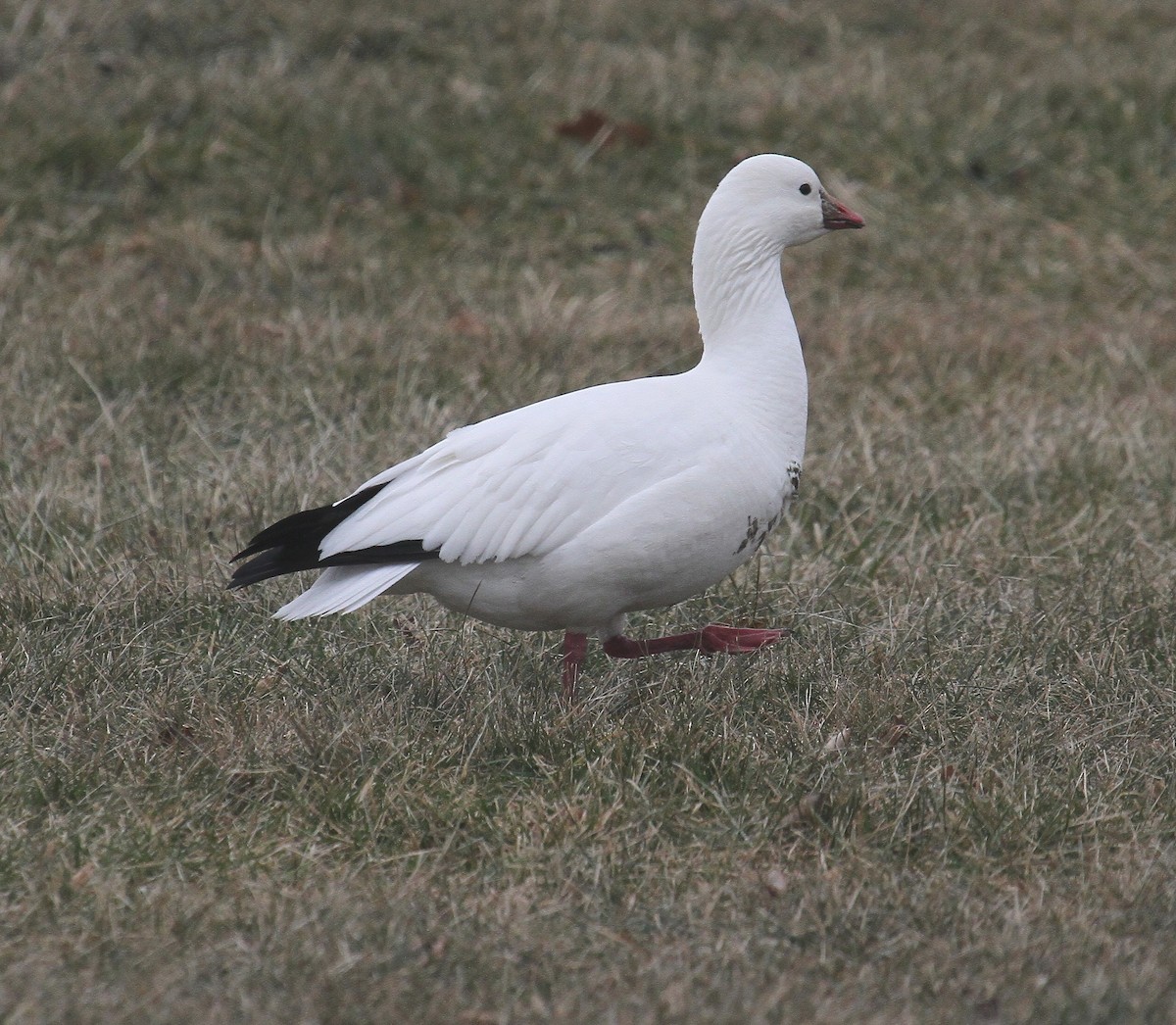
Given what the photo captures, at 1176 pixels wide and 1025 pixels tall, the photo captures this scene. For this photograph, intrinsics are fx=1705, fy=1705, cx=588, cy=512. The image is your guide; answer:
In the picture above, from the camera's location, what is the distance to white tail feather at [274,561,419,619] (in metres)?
3.43

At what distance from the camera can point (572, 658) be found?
3.79 m

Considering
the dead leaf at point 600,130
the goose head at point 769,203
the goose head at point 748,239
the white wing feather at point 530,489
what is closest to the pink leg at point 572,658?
the white wing feather at point 530,489

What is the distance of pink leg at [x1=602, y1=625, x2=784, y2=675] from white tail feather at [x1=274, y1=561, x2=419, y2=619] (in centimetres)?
57

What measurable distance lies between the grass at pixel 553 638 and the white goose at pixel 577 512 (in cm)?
24

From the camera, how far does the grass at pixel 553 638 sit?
2.81m

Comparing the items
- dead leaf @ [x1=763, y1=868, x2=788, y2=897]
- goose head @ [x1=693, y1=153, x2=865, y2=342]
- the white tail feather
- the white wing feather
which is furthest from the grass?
goose head @ [x1=693, y1=153, x2=865, y2=342]

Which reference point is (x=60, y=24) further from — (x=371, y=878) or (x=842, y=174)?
(x=371, y=878)

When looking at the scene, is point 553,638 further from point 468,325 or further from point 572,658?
point 468,325

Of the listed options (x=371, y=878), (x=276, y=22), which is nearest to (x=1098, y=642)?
(x=371, y=878)

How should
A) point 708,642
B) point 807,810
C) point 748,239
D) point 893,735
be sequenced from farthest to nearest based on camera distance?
point 748,239 → point 708,642 → point 893,735 → point 807,810

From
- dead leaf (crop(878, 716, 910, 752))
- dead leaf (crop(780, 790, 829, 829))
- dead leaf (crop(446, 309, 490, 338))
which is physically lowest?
dead leaf (crop(878, 716, 910, 752))

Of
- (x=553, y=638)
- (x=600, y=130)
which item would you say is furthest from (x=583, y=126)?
(x=553, y=638)

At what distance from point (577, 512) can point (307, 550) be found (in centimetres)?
57

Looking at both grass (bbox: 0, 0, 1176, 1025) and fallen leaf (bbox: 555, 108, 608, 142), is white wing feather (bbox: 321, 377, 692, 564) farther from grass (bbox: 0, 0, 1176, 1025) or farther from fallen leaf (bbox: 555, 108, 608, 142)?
fallen leaf (bbox: 555, 108, 608, 142)
